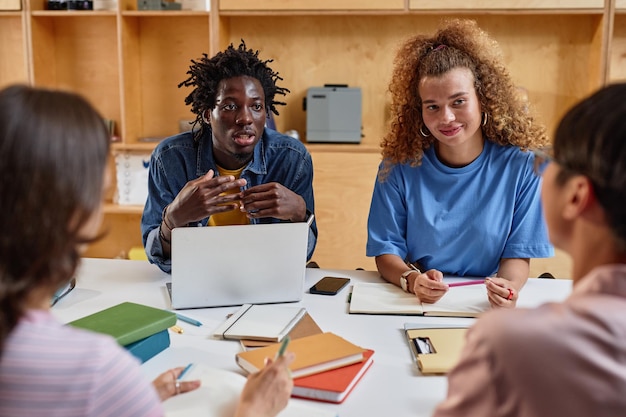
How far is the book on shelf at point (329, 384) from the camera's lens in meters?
1.02

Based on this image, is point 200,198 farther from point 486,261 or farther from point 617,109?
point 617,109

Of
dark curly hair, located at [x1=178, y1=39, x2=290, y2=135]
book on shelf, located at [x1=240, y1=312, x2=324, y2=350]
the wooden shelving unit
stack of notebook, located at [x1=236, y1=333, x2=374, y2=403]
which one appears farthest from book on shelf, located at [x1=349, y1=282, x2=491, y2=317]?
the wooden shelving unit

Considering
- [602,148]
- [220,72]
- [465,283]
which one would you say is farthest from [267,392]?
[220,72]

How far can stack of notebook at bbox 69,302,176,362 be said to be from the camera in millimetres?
1152

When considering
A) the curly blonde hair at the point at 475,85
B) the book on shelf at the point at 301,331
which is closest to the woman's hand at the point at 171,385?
the book on shelf at the point at 301,331

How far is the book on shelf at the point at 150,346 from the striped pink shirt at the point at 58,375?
1.58 feet

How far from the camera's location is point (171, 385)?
100 centimetres

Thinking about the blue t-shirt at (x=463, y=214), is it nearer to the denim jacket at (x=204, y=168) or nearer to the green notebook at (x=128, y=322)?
the denim jacket at (x=204, y=168)

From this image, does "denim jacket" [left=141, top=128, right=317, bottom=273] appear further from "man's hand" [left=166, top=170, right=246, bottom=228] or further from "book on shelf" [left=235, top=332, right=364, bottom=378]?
"book on shelf" [left=235, top=332, right=364, bottom=378]

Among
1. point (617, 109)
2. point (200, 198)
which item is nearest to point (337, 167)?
point (200, 198)

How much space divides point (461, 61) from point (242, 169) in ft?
2.40

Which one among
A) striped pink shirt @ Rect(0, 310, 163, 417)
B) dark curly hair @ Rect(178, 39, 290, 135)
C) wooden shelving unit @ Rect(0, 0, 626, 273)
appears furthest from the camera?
wooden shelving unit @ Rect(0, 0, 626, 273)

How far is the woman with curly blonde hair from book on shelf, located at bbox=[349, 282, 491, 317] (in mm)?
121

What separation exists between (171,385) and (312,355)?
0.84ft
